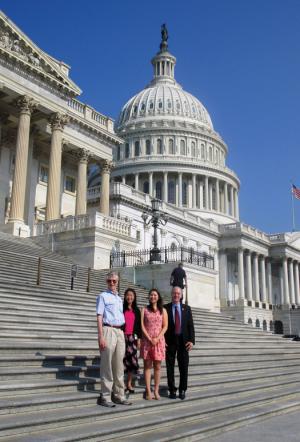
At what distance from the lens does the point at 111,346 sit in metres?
8.33

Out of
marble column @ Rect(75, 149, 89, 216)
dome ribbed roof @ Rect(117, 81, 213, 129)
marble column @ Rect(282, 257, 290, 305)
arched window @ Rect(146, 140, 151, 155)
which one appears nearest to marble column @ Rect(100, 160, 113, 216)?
marble column @ Rect(75, 149, 89, 216)

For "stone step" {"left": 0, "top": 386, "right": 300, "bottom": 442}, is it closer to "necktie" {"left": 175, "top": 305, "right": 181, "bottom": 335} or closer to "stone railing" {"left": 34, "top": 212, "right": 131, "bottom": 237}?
"necktie" {"left": 175, "top": 305, "right": 181, "bottom": 335}

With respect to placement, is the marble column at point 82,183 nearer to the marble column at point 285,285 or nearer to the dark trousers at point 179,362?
the dark trousers at point 179,362

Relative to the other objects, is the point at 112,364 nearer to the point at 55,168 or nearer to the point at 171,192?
the point at 55,168

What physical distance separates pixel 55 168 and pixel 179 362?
1015 inches

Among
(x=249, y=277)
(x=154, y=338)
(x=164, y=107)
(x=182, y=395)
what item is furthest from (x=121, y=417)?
(x=164, y=107)

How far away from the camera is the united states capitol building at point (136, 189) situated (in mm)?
29844

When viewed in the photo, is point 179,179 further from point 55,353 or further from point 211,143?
point 55,353

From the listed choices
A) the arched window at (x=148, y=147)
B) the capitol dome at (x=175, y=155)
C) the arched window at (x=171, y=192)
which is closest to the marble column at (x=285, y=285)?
the capitol dome at (x=175, y=155)

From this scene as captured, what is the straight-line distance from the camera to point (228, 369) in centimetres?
1307

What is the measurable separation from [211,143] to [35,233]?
75.8 metres

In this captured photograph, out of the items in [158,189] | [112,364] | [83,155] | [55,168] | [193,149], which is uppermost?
[193,149]

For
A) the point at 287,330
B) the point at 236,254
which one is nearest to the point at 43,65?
the point at 236,254

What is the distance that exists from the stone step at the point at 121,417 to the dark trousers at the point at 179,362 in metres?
0.32
